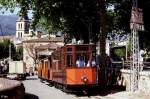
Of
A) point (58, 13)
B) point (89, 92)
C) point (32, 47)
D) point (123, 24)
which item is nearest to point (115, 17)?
point (123, 24)

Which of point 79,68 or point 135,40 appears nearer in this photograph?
point 135,40

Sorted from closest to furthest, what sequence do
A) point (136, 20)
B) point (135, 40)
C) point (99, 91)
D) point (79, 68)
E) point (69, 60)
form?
point (136, 20) < point (135, 40) < point (79, 68) < point (69, 60) < point (99, 91)

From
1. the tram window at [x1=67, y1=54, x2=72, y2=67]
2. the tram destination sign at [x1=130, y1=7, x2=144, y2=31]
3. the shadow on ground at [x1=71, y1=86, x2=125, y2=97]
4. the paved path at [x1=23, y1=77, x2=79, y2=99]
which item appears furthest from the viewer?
the shadow on ground at [x1=71, y1=86, x2=125, y2=97]

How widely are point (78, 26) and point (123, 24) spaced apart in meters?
4.33

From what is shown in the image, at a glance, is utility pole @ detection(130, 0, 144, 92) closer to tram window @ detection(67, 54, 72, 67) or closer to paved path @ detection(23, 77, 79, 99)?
paved path @ detection(23, 77, 79, 99)

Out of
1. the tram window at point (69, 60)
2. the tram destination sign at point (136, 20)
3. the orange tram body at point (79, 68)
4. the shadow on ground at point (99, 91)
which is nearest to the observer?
the tram destination sign at point (136, 20)

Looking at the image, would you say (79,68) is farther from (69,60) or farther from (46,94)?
(46,94)

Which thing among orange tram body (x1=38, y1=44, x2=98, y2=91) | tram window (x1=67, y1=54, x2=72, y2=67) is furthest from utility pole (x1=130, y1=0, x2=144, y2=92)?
tram window (x1=67, y1=54, x2=72, y2=67)

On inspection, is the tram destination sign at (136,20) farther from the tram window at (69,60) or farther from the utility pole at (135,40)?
the tram window at (69,60)

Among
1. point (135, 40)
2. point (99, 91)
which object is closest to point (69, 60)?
point (99, 91)

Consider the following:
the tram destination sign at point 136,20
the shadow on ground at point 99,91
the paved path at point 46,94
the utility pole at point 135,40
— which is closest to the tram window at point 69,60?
the paved path at point 46,94

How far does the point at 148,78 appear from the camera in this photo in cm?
2830

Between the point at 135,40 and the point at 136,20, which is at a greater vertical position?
the point at 136,20

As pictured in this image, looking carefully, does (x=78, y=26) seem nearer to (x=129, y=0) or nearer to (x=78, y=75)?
(x=129, y=0)
